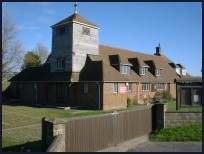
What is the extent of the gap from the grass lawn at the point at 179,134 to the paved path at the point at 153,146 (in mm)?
537

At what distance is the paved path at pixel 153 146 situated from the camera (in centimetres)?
1123

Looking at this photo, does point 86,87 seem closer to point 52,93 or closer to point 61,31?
point 52,93

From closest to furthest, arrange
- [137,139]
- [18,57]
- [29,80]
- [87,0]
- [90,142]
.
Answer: [90,142] → [87,0] → [137,139] → [29,80] → [18,57]

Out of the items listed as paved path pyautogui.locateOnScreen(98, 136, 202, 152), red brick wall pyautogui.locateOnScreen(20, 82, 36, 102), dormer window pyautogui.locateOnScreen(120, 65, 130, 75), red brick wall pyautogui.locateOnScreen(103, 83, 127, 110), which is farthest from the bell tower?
paved path pyautogui.locateOnScreen(98, 136, 202, 152)

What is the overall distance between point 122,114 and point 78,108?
13.9 m

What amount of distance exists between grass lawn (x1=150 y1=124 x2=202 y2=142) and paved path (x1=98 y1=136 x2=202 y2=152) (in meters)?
0.54

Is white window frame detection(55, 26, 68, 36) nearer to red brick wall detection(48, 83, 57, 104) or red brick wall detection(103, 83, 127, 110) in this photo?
red brick wall detection(48, 83, 57, 104)

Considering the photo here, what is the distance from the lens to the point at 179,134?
1331 cm

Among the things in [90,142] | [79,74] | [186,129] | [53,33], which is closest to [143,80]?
[79,74]

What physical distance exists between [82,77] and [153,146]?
15.5 meters

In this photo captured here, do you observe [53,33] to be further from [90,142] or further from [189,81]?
[90,142]

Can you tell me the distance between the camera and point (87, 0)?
35.9 ft

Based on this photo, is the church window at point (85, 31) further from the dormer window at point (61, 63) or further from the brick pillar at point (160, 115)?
the brick pillar at point (160, 115)

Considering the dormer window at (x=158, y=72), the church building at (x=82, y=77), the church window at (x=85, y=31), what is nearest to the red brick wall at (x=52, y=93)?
the church building at (x=82, y=77)
